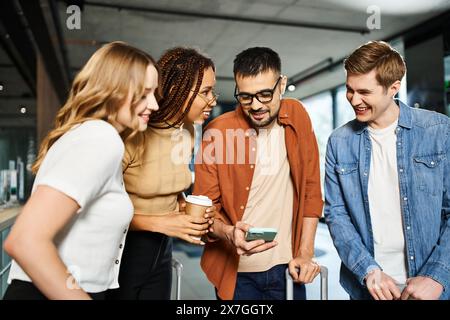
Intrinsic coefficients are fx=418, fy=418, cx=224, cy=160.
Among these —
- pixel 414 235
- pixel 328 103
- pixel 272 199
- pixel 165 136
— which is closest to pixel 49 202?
pixel 165 136

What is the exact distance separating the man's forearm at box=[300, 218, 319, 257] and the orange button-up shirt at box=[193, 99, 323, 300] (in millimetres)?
14

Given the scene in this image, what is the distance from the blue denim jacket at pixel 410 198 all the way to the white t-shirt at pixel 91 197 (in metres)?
0.55

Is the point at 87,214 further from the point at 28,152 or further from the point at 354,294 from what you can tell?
the point at 28,152

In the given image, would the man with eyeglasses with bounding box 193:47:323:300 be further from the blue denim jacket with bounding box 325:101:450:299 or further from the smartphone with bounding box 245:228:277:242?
the smartphone with bounding box 245:228:277:242

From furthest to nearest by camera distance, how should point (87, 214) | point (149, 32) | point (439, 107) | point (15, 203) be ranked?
point (149, 32), point (15, 203), point (439, 107), point (87, 214)

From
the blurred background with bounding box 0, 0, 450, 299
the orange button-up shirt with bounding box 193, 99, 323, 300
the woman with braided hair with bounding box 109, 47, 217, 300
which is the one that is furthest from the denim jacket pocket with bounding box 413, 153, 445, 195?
the woman with braided hair with bounding box 109, 47, 217, 300

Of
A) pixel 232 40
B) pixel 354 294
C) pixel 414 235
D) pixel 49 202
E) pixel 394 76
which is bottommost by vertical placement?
pixel 354 294

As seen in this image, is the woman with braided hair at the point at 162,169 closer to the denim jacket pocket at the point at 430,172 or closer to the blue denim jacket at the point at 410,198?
the blue denim jacket at the point at 410,198

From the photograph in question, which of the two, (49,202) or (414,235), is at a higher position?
(49,202)

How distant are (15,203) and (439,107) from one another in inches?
85.5

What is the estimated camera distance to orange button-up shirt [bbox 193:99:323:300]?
1.09m

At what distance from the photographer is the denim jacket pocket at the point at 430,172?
97cm

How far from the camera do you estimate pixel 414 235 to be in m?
0.97

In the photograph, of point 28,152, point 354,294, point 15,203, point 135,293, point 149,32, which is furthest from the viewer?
point 28,152
